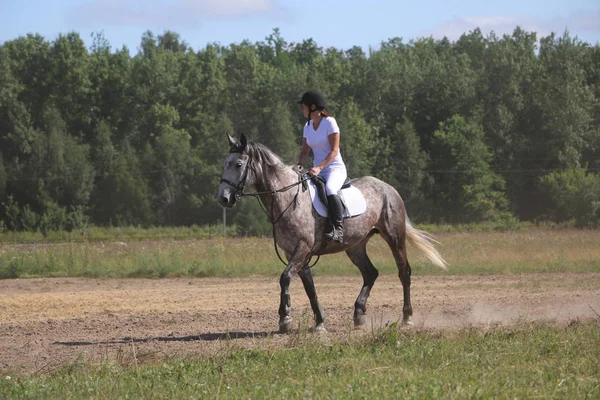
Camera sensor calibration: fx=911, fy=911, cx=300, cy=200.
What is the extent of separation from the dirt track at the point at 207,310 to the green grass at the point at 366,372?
76 cm

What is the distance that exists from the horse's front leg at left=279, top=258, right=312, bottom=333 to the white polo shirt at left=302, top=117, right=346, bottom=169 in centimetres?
140

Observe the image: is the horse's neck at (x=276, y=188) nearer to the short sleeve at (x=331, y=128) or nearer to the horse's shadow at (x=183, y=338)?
the short sleeve at (x=331, y=128)

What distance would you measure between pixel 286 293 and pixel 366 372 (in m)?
3.11

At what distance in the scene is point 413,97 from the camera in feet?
Result: 216

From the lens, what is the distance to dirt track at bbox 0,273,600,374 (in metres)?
10.5

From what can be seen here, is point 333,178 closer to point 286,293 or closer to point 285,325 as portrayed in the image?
point 286,293

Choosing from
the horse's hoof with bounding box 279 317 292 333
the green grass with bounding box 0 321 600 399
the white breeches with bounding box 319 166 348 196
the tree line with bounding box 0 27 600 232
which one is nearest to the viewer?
the green grass with bounding box 0 321 600 399

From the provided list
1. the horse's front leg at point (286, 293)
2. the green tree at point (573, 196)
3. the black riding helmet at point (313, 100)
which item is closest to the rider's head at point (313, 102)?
the black riding helmet at point (313, 100)

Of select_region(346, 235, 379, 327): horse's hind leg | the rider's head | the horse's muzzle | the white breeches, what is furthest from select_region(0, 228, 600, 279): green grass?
the horse's muzzle

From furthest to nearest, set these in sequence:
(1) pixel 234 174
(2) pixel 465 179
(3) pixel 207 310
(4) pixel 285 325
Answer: (2) pixel 465 179, (3) pixel 207 310, (4) pixel 285 325, (1) pixel 234 174

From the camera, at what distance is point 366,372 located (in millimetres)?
8266

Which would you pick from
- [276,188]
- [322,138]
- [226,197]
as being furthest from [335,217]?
[226,197]

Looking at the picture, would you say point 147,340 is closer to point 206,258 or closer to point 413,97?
point 206,258

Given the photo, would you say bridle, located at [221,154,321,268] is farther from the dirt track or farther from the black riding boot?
the dirt track
